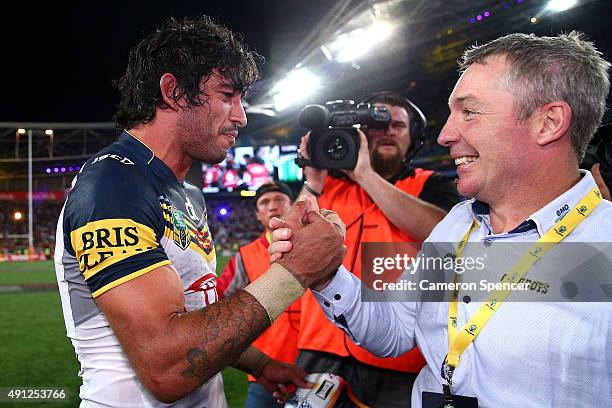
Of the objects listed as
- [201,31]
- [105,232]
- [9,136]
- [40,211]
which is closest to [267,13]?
[201,31]

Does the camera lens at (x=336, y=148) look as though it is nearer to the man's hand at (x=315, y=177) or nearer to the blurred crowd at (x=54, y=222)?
the man's hand at (x=315, y=177)

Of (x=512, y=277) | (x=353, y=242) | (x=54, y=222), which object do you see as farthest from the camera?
(x=54, y=222)

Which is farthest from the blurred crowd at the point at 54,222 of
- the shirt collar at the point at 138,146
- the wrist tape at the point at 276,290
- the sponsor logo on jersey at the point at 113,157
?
the wrist tape at the point at 276,290

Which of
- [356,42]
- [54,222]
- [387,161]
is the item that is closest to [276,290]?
[387,161]

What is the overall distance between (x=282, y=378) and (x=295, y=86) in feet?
68.1

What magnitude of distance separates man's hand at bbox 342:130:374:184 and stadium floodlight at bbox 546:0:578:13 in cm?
1340

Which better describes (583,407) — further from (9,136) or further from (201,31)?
(9,136)

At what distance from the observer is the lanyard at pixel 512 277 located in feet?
5.28

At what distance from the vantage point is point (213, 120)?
6.83 feet

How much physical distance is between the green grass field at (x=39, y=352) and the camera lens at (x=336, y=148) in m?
3.75

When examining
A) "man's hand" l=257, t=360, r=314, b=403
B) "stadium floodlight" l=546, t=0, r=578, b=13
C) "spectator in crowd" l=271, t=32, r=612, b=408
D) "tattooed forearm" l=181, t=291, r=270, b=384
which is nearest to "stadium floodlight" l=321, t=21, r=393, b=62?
"stadium floodlight" l=546, t=0, r=578, b=13

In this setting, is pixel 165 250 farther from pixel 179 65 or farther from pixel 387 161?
pixel 387 161

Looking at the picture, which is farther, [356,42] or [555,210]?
[356,42]

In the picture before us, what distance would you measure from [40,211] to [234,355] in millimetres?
43520
